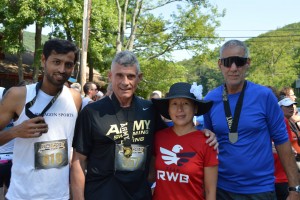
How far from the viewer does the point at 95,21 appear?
20000 millimetres

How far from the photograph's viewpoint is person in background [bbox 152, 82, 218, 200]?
2643 millimetres

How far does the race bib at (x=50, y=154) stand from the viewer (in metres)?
2.64

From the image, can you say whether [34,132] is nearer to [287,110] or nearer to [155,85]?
[287,110]

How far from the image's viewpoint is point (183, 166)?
264 centimetres

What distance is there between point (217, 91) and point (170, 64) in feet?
72.6

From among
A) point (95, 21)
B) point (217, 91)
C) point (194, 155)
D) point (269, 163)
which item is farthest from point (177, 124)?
point (95, 21)

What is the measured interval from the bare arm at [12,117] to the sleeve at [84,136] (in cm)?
25

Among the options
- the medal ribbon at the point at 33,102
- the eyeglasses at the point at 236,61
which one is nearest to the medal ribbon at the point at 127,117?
the medal ribbon at the point at 33,102

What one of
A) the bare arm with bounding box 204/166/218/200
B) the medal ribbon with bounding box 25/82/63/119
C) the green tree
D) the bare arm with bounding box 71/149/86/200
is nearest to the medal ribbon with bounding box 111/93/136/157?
the bare arm with bounding box 71/149/86/200

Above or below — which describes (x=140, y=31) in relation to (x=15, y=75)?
above

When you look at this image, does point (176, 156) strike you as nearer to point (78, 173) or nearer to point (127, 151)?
point (127, 151)

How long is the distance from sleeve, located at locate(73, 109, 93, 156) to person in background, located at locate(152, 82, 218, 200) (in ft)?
1.80

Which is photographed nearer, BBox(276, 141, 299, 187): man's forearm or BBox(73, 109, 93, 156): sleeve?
BBox(73, 109, 93, 156): sleeve

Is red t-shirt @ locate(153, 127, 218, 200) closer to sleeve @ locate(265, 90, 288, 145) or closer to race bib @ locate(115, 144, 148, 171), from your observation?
race bib @ locate(115, 144, 148, 171)
